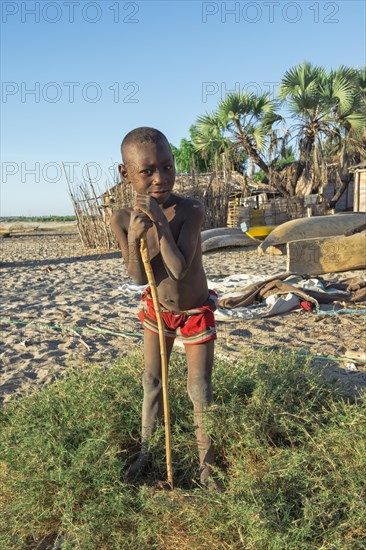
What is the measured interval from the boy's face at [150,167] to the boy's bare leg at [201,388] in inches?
28.5

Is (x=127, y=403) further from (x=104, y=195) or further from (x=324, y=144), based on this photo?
(x=324, y=144)

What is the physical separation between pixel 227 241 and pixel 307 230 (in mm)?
2516

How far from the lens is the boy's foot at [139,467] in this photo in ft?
7.52

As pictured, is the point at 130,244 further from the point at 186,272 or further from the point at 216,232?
the point at 216,232

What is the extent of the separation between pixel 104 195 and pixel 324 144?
11457 millimetres

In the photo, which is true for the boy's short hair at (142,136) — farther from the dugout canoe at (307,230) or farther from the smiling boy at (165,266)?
the dugout canoe at (307,230)

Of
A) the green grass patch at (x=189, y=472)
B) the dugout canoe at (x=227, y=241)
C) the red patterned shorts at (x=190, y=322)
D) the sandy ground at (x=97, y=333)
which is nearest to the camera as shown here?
the green grass patch at (x=189, y=472)

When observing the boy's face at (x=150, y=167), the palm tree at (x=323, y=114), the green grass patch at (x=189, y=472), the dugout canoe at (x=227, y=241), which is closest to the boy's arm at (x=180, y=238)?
the boy's face at (x=150, y=167)

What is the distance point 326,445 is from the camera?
218cm

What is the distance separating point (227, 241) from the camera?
1310 cm

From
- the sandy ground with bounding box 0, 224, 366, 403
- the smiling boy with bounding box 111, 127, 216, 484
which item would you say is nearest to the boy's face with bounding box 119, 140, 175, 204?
the smiling boy with bounding box 111, 127, 216, 484

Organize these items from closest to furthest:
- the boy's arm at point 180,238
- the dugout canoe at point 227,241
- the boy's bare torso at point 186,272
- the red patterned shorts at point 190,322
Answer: the boy's arm at point 180,238
the boy's bare torso at point 186,272
the red patterned shorts at point 190,322
the dugout canoe at point 227,241

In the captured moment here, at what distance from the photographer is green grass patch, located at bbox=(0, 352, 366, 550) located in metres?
1.83

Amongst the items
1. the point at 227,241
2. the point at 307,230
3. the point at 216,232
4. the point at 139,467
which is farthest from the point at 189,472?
the point at 216,232
